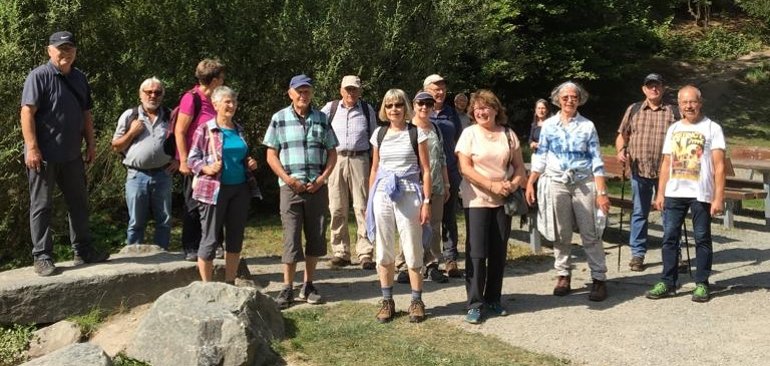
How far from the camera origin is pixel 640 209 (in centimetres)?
767

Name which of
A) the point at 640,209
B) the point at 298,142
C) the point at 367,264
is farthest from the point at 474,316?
the point at 640,209

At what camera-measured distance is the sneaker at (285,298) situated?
6.38 meters

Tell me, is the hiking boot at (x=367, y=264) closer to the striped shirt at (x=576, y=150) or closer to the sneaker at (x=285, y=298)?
the sneaker at (x=285, y=298)

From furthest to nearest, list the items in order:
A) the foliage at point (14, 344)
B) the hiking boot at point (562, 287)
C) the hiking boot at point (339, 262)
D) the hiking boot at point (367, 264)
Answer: the hiking boot at point (339, 262), the hiking boot at point (367, 264), the hiking boot at point (562, 287), the foliage at point (14, 344)

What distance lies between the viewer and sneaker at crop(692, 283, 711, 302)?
644 cm

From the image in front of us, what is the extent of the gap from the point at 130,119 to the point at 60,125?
1112 millimetres

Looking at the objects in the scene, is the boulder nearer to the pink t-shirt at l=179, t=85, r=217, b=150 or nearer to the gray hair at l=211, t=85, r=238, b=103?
the pink t-shirt at l=179, t=85, r=217, b=150

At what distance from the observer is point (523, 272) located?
7.79 metres

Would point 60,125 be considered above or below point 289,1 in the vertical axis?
below

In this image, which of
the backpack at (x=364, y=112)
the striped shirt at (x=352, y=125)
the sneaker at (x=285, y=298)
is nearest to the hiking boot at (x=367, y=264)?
the striped shirt at (x=352, y=125)

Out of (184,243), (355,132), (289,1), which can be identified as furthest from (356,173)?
(289,1)

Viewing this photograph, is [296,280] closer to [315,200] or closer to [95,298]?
[315,200]

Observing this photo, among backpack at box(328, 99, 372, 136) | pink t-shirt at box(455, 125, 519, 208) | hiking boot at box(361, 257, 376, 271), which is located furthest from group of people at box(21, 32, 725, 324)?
backpack at box(328, 99, 372, 136)

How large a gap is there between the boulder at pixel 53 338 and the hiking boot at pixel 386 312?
2.15 m
